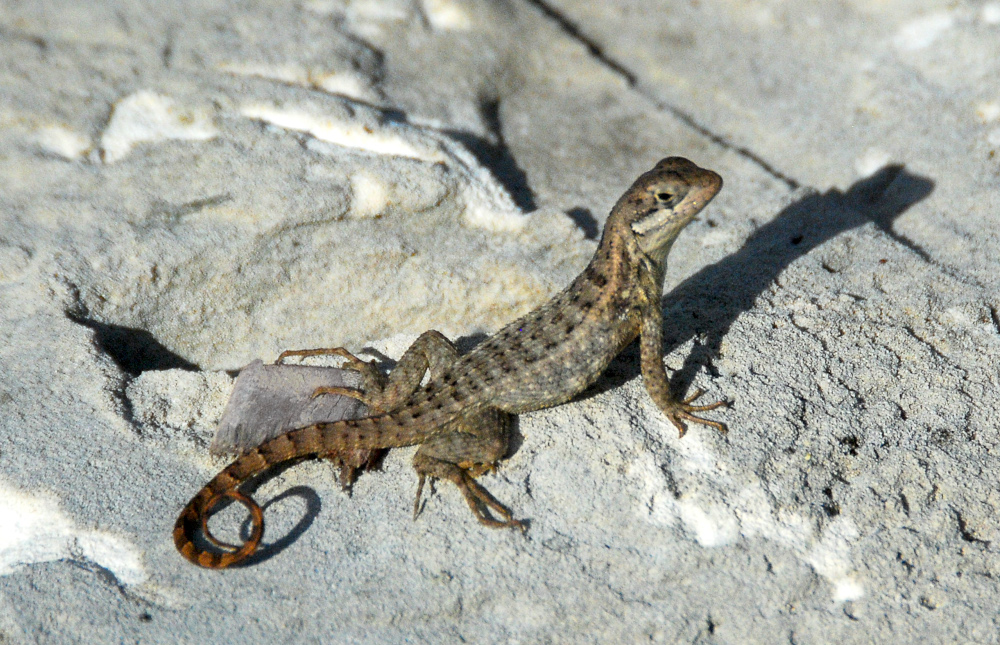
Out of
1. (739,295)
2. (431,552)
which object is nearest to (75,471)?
(431,552)

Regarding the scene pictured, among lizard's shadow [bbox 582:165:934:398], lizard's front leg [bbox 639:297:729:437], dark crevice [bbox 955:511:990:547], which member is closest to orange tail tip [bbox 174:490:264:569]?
lizard's shadow [bbox 582:165:934:398]

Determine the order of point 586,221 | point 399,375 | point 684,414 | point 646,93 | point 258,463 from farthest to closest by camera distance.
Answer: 1. point 646,93
2. point 586,221
3. point 399,375
4. point 684,414
5. point 258,463

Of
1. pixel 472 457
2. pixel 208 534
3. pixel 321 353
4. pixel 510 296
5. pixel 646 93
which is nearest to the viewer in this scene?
pixel 208 534

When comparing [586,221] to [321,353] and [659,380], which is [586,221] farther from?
[321,353]

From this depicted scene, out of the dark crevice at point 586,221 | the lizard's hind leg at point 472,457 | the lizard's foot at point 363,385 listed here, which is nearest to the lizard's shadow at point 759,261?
the lizard's hind leg at point 472,457

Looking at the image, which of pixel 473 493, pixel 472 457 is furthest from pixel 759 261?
pixel 473 493

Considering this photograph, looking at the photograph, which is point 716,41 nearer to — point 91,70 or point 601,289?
point 601,289

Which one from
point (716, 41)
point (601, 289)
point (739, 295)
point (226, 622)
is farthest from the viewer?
point (716, 41)

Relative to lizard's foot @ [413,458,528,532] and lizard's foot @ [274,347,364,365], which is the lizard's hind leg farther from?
lizard's foot @ [274,347,364,365]
